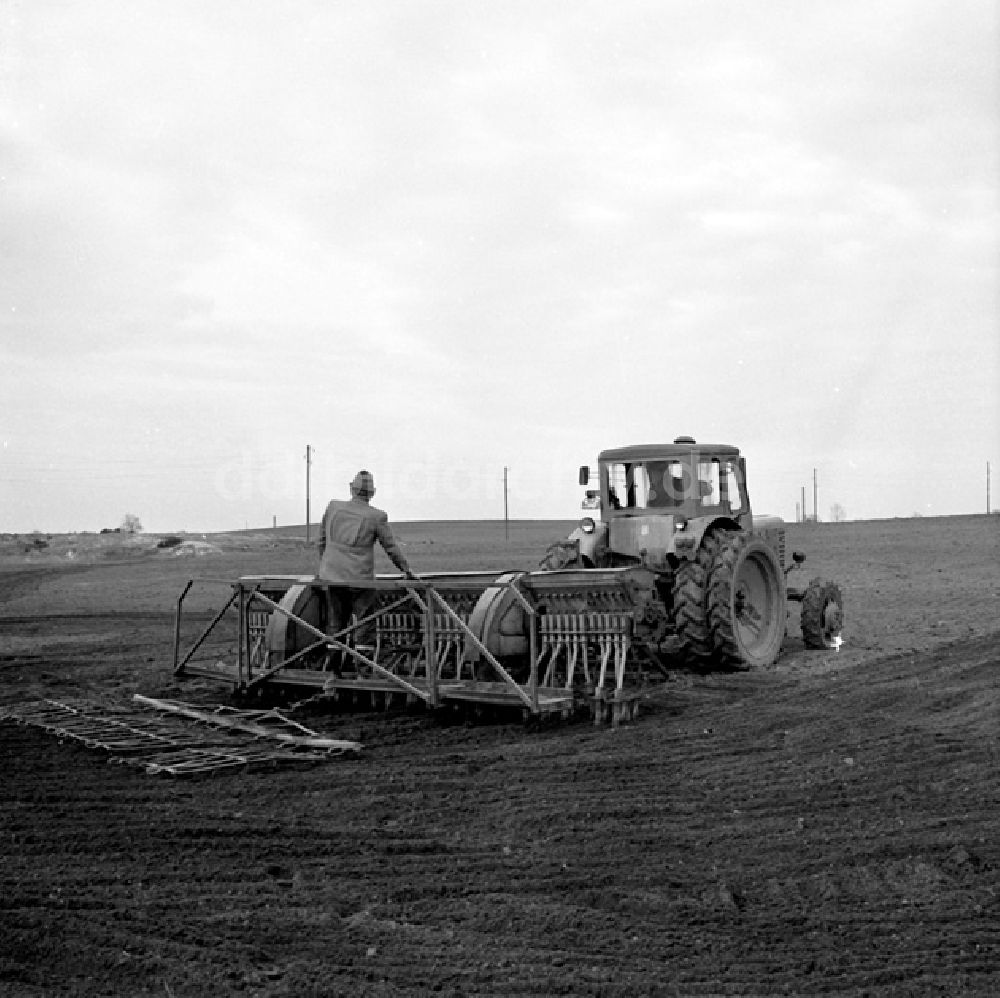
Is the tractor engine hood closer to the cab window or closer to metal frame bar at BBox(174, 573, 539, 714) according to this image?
the cab window

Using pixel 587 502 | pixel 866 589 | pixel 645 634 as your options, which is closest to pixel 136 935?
pixel 645 634

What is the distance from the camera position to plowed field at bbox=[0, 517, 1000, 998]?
4.37 metres

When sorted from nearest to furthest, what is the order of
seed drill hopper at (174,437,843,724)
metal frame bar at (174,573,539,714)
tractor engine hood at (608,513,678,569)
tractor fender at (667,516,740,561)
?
1. metal frame bar at (174,573,539,714)
2. seed drill hopper at (174,437,843,724)
3. tractor fender at (667,516,740,561)
4. tractor engine hood at (608,513,678,569)

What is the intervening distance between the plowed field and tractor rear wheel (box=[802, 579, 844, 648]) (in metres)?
2.35

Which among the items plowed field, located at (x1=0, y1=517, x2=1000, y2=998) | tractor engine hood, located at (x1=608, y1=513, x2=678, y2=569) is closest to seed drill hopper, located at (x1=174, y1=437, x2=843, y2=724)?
tractor engine hood, located at (x1=608, y1=513, x2=678, y2=569)

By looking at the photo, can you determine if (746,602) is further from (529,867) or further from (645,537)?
(529,867)

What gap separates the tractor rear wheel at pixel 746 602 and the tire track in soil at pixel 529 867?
232cm

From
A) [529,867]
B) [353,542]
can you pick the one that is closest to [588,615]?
[353,542]

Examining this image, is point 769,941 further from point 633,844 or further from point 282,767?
point 282,767

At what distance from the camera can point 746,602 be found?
1205 cm

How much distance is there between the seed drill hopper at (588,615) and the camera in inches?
365

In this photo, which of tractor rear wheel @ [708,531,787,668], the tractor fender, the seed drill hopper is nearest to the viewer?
the seed drill hopper

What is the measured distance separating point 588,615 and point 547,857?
12.9ft

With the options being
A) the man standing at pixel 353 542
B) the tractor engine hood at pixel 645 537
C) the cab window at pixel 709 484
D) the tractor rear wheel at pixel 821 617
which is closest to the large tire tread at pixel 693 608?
the tractor engine hood at pixel 645 537
